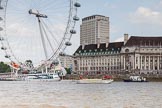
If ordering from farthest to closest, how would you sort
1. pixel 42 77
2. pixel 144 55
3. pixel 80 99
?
pixel 144 55
pixel 42 77
pixel 80 99

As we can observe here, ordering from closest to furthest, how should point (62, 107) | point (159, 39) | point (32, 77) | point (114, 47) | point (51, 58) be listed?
point (62, 107) → point (51, 58) → point (32, 77) → point (159, 39) → point (114, 47)

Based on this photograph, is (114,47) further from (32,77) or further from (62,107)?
(62,107)

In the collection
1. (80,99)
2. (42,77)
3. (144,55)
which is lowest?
(80,99)

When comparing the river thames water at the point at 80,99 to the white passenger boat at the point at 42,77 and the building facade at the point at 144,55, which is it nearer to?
the white passenger boat at the point at 42,77

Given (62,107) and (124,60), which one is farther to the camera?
(124,60)

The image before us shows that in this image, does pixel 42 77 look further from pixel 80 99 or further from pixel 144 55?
pixel 80 99

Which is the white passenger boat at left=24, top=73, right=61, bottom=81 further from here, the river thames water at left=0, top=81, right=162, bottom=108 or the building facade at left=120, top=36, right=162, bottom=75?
the river thames water at left=0, top=81, right=162, bottom=108

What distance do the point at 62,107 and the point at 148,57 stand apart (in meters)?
152

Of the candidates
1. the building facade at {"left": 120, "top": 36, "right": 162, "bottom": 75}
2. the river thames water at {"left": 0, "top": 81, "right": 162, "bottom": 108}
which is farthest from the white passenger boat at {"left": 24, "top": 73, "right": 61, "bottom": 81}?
the river thames water at {"left": 0, "top": 81, "right": 162, "bottom": 108}

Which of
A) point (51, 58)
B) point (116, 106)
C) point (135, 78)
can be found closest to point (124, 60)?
point (135, 78)

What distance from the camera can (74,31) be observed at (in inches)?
3088

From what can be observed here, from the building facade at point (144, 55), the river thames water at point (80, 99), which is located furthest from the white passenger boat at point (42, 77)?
the river thames water at point (80, 99)

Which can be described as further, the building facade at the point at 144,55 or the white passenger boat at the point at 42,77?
the building facade at the point at 144,55

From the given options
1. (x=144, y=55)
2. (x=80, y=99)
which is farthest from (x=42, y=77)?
(x=80, y=99)
